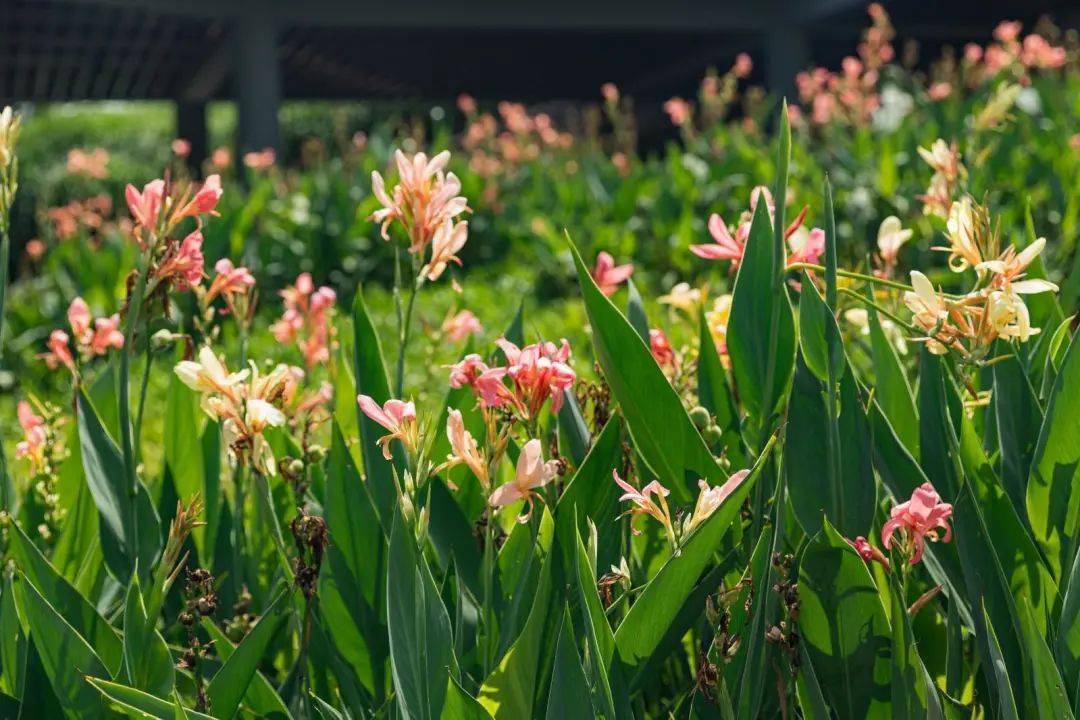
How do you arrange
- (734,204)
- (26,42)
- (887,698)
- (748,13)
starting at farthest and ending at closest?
(748,13), (26,42), (734,204), (887,698)

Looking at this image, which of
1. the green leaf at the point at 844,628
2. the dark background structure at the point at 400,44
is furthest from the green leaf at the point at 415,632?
the dark background structure at the point at 400,44

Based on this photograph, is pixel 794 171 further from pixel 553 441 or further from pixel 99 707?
pixel 99 707

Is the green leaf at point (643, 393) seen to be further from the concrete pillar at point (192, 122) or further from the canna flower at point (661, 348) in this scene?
the concrete pillar at point (192, 122)

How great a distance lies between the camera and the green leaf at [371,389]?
1.30m

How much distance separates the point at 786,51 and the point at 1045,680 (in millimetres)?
11245

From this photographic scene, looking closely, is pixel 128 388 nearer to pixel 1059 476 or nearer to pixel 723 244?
pixel 723 244

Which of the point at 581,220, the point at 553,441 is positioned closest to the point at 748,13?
the point at 581,220

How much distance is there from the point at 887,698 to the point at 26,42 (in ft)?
37.1

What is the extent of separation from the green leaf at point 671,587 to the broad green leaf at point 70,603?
0.51 meters

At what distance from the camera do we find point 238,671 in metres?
1.05

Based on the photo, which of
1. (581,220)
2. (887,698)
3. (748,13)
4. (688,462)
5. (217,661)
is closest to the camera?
(887,698)

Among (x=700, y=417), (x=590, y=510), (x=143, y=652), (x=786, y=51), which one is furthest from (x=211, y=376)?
(x=786, y=51)

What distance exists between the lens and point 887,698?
41.3 inches

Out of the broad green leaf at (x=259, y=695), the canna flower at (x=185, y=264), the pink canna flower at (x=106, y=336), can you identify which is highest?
the canna flower at (x=185, y=264)
